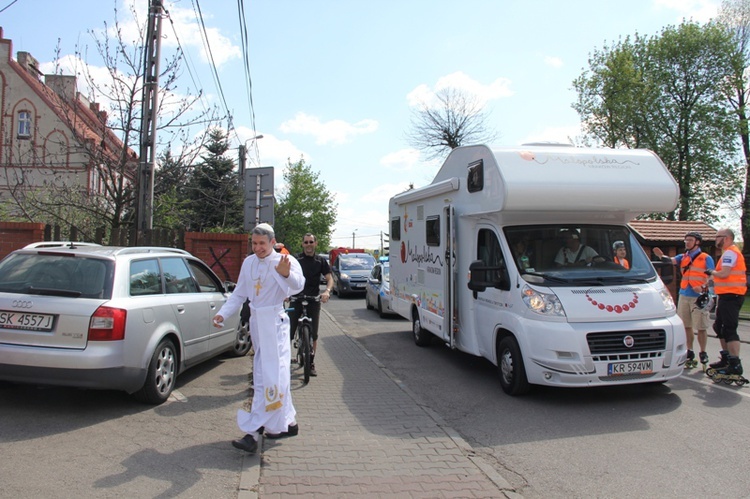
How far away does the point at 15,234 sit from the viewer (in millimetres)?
10320

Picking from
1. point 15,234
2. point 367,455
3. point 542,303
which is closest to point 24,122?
point 15,234

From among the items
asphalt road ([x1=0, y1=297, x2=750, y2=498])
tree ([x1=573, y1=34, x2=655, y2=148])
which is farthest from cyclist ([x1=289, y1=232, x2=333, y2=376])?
tree ([x1=573, y1=34, x2=655, y2=148])

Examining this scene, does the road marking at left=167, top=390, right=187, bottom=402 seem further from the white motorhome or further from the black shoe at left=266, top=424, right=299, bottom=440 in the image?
the white motorhome

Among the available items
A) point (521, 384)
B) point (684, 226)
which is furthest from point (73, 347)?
point (684, 226)

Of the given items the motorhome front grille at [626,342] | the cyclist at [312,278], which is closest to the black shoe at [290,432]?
the cyclist at [312,278]

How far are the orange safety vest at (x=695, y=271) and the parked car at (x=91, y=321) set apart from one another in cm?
702

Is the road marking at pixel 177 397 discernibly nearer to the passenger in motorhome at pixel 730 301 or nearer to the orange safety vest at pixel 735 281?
the passenger in motorhome at pixel 730 301

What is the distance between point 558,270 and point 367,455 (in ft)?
11.0

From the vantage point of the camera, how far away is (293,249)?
64.4 metres

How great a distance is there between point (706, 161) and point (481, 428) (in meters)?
35.0

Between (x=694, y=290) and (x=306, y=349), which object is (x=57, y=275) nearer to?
(x=306, y=349)

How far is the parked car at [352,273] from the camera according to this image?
2270 cm

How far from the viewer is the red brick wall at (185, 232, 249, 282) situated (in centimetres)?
1167

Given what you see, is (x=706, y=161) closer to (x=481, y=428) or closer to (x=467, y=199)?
(x=467, y=199)
